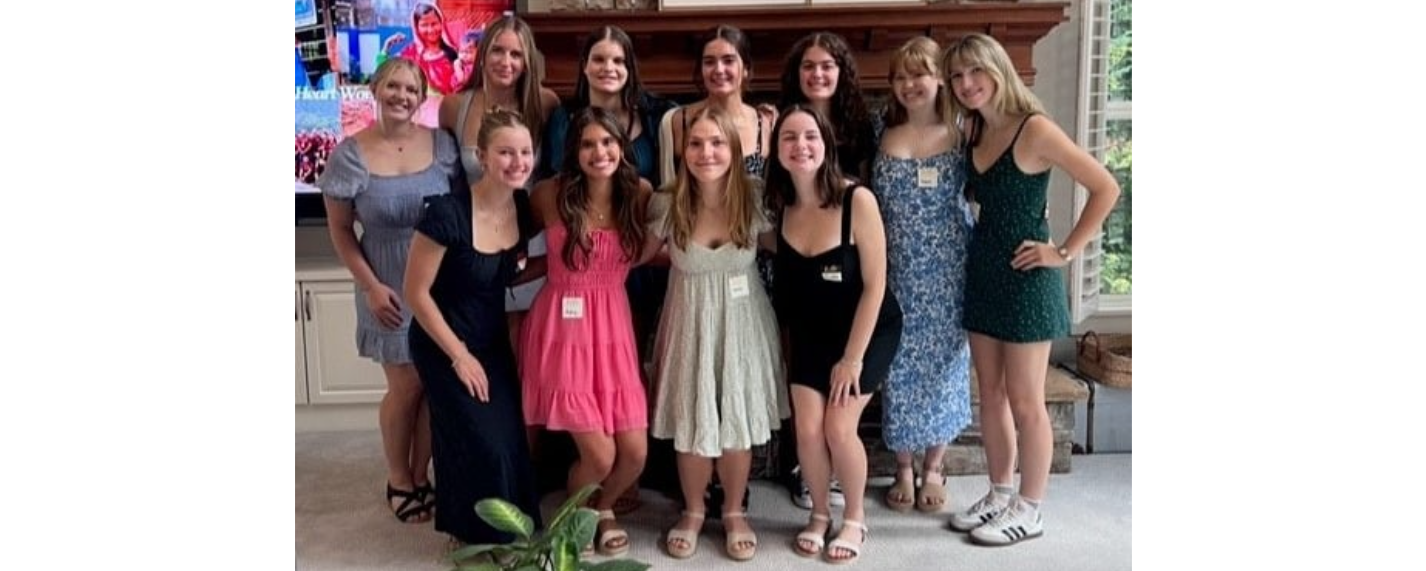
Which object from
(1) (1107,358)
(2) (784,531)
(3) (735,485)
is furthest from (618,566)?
(1) (1107,358)

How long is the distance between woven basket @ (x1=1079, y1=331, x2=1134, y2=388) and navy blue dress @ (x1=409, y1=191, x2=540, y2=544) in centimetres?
146

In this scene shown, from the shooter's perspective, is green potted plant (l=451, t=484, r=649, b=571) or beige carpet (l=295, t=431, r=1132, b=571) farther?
beige carpet (l=295, t=431, r=1132, b=571)

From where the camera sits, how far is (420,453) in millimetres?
2406

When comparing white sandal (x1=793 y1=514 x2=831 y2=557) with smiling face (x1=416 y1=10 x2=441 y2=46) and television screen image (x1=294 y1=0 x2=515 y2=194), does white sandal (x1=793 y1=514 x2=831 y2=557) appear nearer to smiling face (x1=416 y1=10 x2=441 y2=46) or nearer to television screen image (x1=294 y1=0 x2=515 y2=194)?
television screen image (x1=294 y1=0 x2=515 y2=194)

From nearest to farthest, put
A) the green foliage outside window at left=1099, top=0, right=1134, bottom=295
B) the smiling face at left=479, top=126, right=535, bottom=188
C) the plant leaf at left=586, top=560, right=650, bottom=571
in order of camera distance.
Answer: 1. the plant leaf at left=586, top=560, right=650, bottom=571
2. the smiling face at left=479, top=126, right=535, bottom=188
3. the green foliage outside window at left=1099, top=0, right=1134, bottom=295

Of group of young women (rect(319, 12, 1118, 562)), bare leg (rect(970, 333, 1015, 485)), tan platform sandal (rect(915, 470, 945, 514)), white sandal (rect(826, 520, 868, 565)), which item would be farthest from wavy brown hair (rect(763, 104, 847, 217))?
tan platform sandal (rect(915, 470, 945, 514))

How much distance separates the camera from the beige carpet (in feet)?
7.15

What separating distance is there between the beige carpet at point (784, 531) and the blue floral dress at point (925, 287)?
9.3 inches

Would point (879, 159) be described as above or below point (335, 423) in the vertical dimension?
above

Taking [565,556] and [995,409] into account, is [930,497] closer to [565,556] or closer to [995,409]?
[995,409]

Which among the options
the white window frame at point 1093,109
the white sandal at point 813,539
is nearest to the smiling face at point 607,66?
the white sandal at point 813,539
